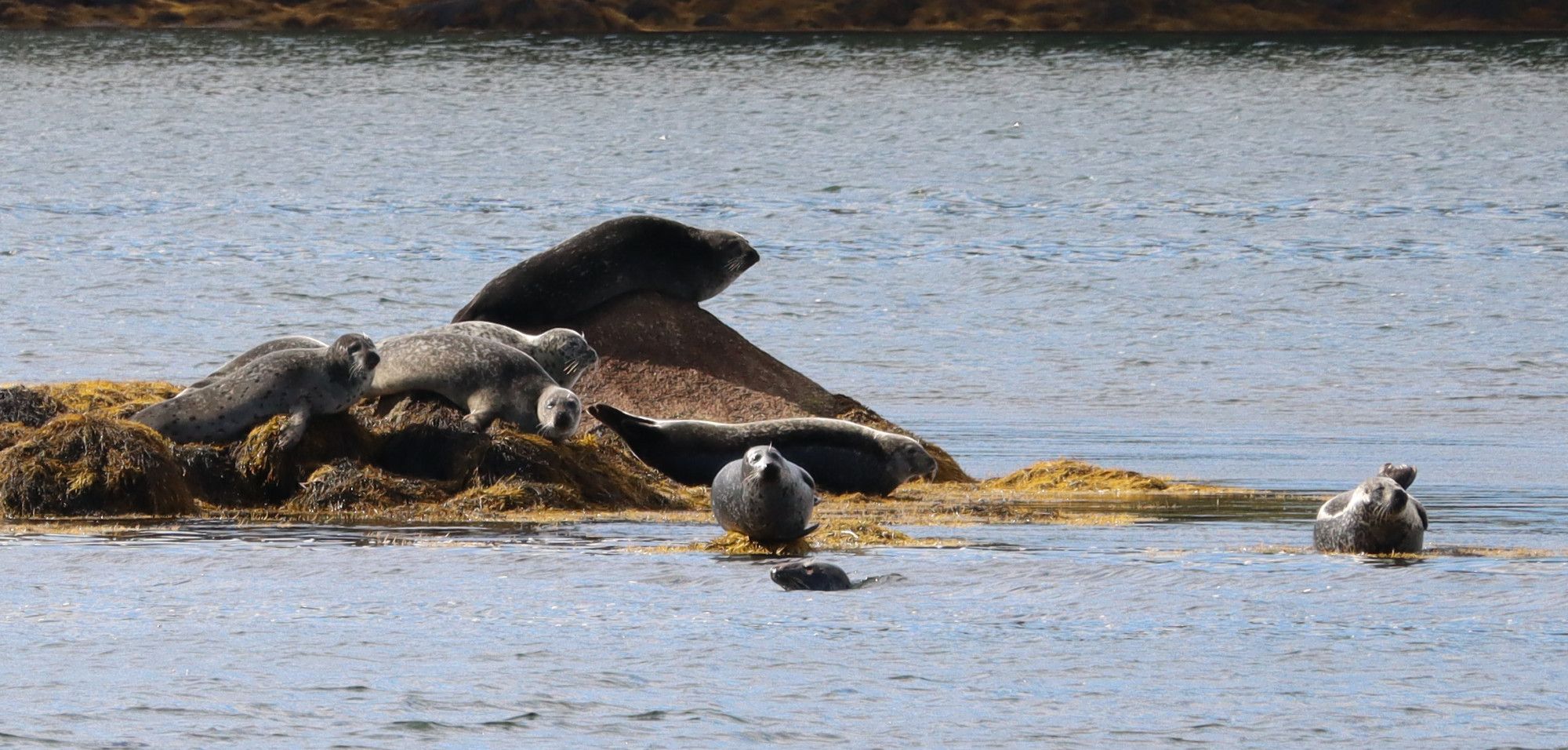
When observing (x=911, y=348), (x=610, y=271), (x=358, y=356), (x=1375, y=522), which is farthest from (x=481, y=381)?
(x=911, y=348)

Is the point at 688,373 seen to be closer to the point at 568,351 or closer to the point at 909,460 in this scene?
the point at 568,351

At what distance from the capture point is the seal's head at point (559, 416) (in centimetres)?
1053

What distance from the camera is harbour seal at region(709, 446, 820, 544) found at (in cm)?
869

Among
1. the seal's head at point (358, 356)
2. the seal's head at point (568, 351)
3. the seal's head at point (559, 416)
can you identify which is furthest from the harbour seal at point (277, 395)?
the seal's head at point (568, 351)

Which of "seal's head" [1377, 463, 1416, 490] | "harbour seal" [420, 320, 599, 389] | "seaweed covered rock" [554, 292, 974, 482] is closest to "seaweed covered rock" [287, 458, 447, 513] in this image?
"harbour seal" [420, 320, 599, 389]

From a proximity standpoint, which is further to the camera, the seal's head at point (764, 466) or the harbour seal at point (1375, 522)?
the harbour seal at point (1375, 522)

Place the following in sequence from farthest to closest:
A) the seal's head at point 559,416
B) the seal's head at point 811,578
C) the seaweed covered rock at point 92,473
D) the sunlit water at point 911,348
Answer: the seal's head at point 559,416
the seaweed covered rock at point 92,473
the seal's head at point 811,578
the sunlit water at point 911,348

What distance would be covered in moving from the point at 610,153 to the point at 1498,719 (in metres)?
43.3

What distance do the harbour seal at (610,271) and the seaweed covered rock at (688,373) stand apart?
9 centimetres

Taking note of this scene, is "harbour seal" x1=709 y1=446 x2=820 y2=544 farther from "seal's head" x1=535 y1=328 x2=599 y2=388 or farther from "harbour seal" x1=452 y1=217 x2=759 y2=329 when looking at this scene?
"harbour seal" x1=452 y1=217 x2=759 y2=329

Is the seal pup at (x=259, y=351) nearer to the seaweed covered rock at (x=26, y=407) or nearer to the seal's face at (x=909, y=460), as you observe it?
the seaweed covered rock at (x=26, y=407)

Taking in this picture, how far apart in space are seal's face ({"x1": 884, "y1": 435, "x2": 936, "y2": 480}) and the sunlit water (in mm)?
1749

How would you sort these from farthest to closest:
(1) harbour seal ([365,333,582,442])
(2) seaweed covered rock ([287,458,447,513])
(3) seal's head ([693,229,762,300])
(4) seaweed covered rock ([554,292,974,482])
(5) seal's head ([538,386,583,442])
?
1. (3) seal's head ([693,229,762,300])
2. (4) seaweed covered rock ([554,292,974,482])
3. (1) harbour seal ([365,333,582,442])
4. (5) seal's head ([538,386,583,442])
5. (2) seaweed covered rock ([287,458,447,513])

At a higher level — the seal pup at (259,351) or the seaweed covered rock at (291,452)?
the seal pup at (259,351)
